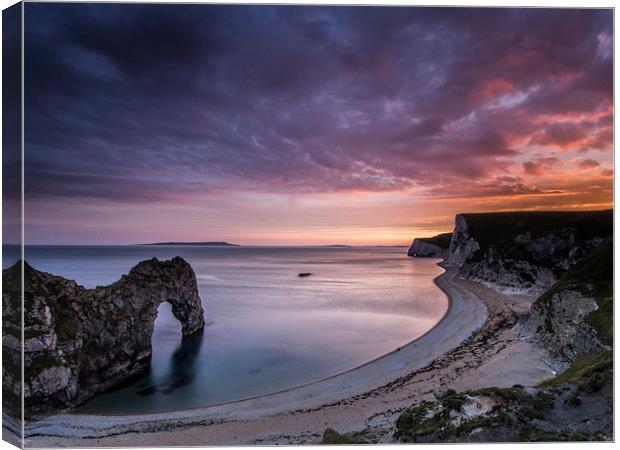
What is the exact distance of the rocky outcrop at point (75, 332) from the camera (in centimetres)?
809

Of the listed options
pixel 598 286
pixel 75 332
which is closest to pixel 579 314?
pixel 598 286

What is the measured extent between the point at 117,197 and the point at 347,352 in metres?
12.6

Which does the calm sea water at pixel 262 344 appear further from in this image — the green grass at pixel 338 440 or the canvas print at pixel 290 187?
the green grass at pixel 338 440

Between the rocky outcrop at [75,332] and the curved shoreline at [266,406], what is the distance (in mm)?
1048

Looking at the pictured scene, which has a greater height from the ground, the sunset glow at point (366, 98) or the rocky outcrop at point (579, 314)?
the sunset glow at point (366, 98)

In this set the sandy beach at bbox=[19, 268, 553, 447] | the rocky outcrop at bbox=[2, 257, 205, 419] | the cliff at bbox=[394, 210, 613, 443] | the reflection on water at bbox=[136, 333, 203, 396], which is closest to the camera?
the cliff at bbox=[394, 210, 613, 443]

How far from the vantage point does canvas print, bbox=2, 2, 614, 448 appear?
8281mm

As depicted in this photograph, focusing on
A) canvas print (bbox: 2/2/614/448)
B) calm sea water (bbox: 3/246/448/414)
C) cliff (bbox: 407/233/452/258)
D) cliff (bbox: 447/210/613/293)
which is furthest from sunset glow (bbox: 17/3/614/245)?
cliff (bbox: 407/233/452/258)

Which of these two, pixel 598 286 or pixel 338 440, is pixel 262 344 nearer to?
pixel 338 440

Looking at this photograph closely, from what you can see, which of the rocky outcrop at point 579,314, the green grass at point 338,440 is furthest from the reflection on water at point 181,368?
the rocky outcrop at point 579,314

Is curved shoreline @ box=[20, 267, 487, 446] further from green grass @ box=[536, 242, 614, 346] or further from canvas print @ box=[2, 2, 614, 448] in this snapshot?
green grass @ box=[536, 242, 614, 346]

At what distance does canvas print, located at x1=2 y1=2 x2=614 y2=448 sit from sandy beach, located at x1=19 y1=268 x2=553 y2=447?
0.10 m

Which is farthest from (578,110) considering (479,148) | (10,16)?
(10,16)

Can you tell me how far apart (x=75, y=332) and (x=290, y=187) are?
8763mm
